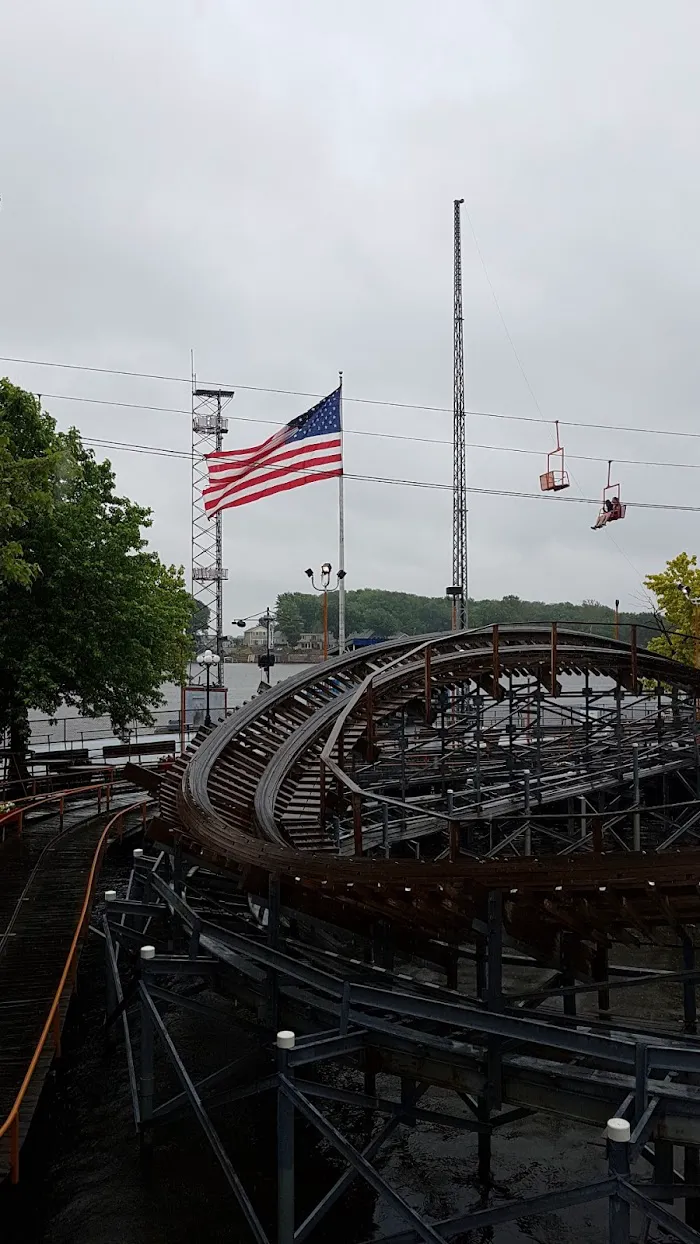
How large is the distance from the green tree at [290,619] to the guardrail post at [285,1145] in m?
112

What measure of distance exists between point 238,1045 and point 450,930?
25.0ft

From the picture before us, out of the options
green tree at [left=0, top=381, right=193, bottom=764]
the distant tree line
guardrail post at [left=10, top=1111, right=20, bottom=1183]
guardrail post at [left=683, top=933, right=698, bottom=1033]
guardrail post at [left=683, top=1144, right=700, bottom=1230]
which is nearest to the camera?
guardrail post at [left=10, top=1111, right=20, bottom=1183]

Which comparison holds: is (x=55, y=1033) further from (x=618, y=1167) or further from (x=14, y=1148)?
(x=618, y=1167)

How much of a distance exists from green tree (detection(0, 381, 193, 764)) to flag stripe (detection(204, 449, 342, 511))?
4.17 meters

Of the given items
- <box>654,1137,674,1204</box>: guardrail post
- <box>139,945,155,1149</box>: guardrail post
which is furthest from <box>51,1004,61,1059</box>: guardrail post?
<box>654,1137,674,1204</box>: guardrail post

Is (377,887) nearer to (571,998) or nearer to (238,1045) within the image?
(571,998)

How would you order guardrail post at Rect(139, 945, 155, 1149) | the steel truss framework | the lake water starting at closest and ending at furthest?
the steel truss framework, guardrail post at Rect(139, 945, 155, 1149), the lake water

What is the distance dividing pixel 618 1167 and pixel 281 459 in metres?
24.6

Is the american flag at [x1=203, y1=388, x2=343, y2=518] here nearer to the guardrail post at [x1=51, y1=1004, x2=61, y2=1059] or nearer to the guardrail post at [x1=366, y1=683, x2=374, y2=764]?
the guardrail post at [x1=366, y1=683, x2=374, y2=764]

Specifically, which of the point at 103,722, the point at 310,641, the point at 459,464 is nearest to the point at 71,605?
the point at 459,464

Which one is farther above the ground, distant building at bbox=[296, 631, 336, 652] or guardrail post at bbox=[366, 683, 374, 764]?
distant building at bbox=[296, 631, 336, 652]

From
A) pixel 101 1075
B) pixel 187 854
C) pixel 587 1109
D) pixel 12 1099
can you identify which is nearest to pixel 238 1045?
pixel 101 1075

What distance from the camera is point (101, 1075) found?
1493cm

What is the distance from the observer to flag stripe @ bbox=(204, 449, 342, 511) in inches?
1128
